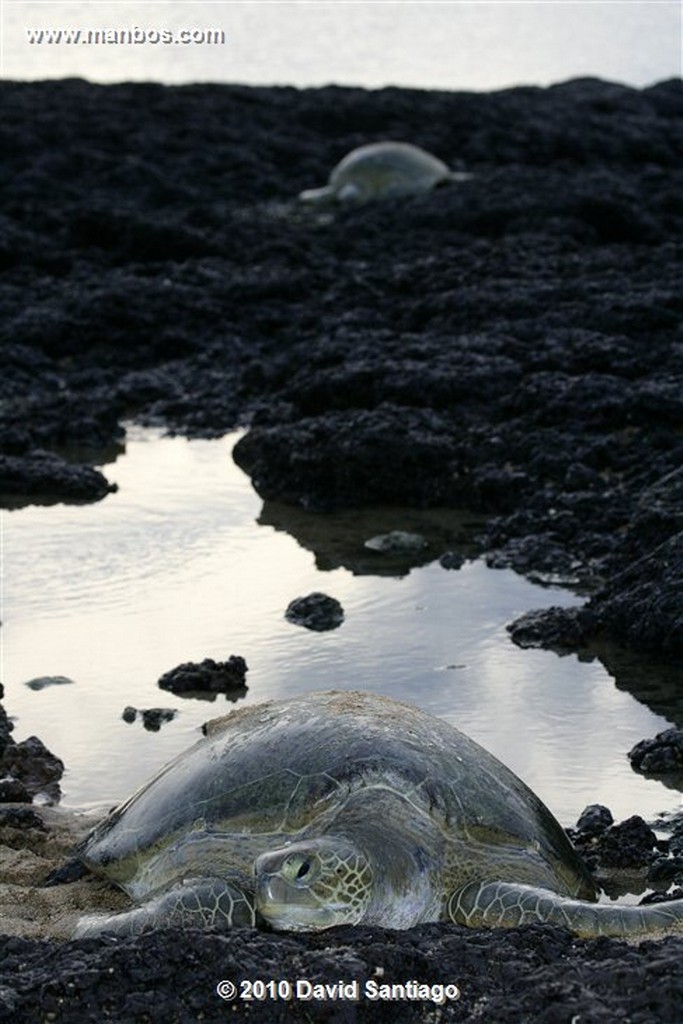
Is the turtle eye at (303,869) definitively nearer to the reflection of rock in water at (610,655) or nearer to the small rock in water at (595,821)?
the small rock in water at (595,821)

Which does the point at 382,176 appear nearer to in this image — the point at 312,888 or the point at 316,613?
the point at 316,613

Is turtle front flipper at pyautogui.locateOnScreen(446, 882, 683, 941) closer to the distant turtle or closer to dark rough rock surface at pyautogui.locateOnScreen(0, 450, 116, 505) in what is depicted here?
dark rough rock surface at pyautogui.locateOnScreen(0, 450, 116, 505)

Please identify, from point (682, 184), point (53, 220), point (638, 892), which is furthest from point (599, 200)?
point (638, 892)

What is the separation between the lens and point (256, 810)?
4559 mm

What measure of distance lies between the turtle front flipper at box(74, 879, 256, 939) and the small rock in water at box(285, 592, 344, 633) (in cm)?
301

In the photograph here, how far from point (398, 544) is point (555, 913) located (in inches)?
170

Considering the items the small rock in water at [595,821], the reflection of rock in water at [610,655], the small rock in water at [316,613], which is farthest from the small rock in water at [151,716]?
the small rock in water at [595,821]

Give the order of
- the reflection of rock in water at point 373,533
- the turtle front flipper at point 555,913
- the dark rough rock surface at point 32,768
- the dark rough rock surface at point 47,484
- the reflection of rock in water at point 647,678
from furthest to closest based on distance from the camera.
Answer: the dark rough rock surface at point 47,484 < the reflection of rock in water at point 373,533 < the reflection of rock in water at point 647,678 < the dark rough rock surface at point 32,768 < the turtle front flipper at point 555,913

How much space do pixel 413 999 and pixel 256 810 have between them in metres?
1.07


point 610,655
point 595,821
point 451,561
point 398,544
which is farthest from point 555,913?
point 398,544

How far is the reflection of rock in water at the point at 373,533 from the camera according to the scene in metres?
8.35

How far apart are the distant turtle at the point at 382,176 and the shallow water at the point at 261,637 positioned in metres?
8.91

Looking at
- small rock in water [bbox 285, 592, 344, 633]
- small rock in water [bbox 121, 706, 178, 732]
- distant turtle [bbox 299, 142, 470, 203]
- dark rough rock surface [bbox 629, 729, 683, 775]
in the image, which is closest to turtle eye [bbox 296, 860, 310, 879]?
dark rough rock surface [bbox 629, 729, 683, 775]

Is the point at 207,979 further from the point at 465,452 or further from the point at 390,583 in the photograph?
the point at 465,452
